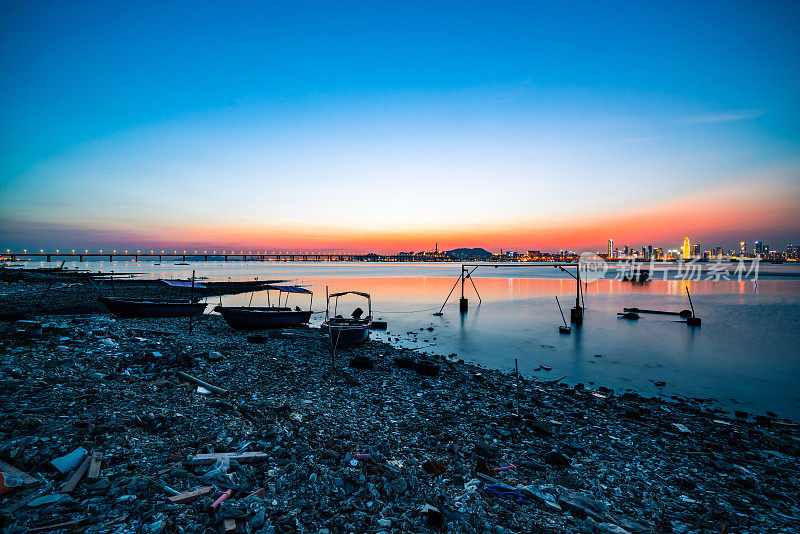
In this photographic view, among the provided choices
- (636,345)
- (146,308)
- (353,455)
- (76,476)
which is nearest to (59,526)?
(76,476)

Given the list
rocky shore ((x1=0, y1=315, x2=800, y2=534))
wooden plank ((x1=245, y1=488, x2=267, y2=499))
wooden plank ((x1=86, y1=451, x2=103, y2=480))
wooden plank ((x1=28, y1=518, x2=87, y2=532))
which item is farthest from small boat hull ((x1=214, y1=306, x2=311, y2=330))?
wooden plank ((x1=28, y1=518, x2=87, y2=532))

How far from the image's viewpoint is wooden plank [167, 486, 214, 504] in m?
5.29

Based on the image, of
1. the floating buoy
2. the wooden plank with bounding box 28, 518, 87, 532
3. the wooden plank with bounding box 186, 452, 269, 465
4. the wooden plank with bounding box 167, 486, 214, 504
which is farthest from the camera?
the floating buoy

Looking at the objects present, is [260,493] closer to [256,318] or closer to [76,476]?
[76,476]

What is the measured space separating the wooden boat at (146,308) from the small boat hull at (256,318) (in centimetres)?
271

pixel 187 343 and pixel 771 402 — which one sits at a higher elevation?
pixel 187 343

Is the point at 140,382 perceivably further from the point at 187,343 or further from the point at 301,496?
the point at 301,496

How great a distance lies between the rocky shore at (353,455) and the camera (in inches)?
212

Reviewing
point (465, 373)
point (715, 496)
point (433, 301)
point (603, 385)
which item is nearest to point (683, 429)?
point (715, 496)

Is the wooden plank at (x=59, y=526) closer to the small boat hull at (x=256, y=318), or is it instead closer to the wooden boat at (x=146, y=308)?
the small boat hull at (x=256, y=318)

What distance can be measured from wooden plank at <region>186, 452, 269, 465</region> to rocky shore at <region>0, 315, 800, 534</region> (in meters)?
0.03

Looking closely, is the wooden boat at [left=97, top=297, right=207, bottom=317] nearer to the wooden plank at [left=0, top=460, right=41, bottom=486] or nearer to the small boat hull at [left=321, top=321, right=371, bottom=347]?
the small boat hull at [left=321, top=321, right=371, bottom=347]

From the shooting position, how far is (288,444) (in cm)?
745

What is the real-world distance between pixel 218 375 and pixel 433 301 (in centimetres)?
3426
